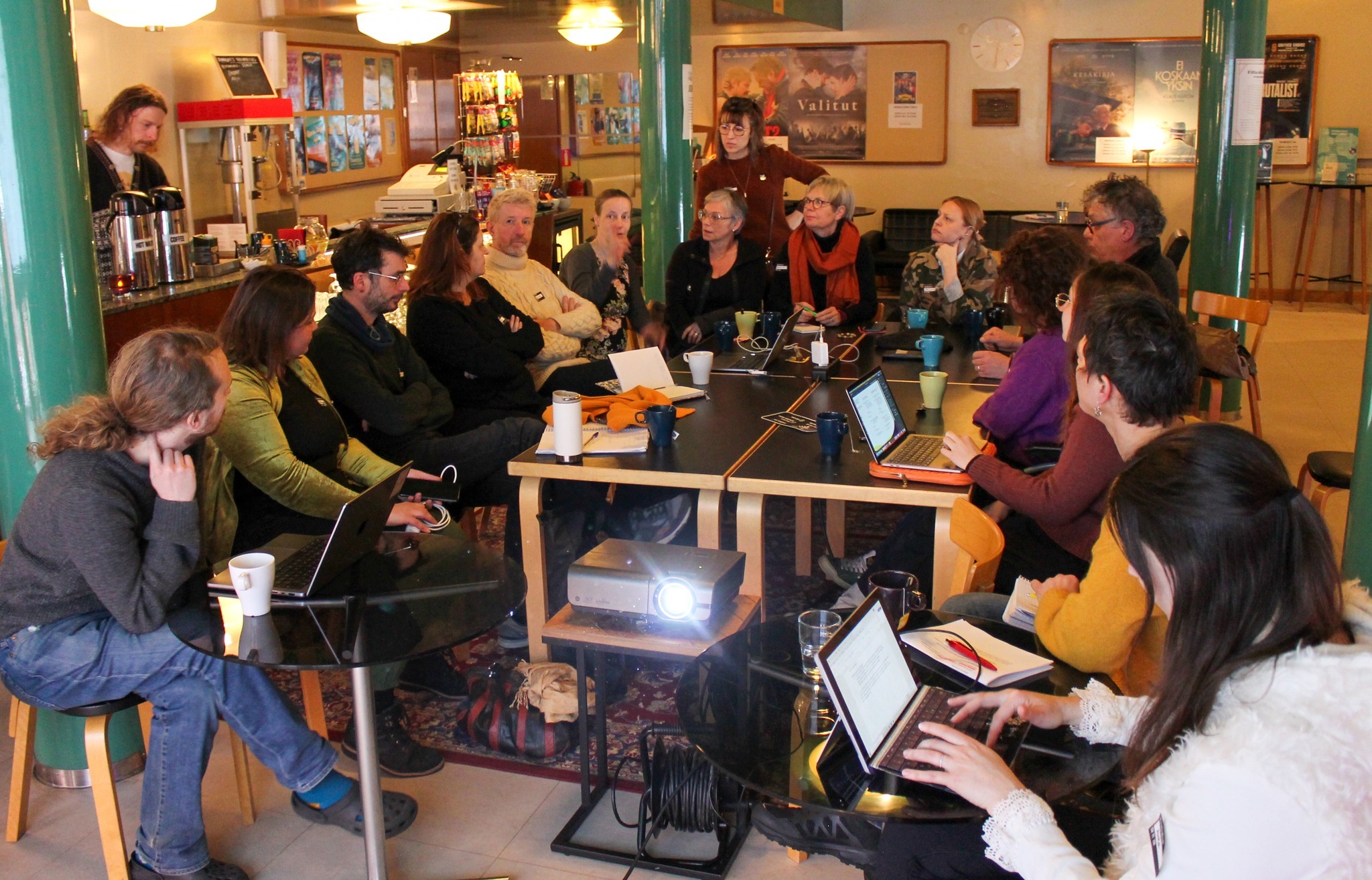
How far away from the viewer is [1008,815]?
1613 mm

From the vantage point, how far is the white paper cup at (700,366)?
396 centimetres

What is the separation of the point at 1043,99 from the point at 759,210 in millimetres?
4895

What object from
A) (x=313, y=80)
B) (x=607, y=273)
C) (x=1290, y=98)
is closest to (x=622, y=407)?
(x=607, y=273)

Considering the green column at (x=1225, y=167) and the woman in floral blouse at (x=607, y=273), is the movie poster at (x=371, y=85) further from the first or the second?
the green column at (x=1225, y=167)

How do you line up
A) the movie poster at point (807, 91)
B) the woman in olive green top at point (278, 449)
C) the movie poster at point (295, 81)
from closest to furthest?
the woman in olive green top at point (278, 449) → the movie poster at point (295, 81) → the movie poster at point (807, 91)

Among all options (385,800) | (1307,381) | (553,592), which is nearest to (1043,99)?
(1307,381)

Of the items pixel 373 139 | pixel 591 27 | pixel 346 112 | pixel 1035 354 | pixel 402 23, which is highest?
pixel 591 27

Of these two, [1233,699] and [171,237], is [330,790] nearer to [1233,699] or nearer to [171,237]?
[1233,699]

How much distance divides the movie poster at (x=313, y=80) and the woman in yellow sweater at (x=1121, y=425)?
23.0 feet

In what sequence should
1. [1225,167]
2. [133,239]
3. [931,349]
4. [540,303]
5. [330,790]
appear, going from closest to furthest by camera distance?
[330,790] → [931,349] → [133,239] → [540,303] → [1225,167]

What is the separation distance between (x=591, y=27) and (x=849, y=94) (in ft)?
8.55

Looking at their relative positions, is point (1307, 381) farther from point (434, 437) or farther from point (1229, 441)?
point (1229, 441)

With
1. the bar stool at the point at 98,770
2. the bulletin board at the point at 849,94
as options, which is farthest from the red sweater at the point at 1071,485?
the bulletin board at the point at 849,94

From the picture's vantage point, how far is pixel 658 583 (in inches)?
94.8
